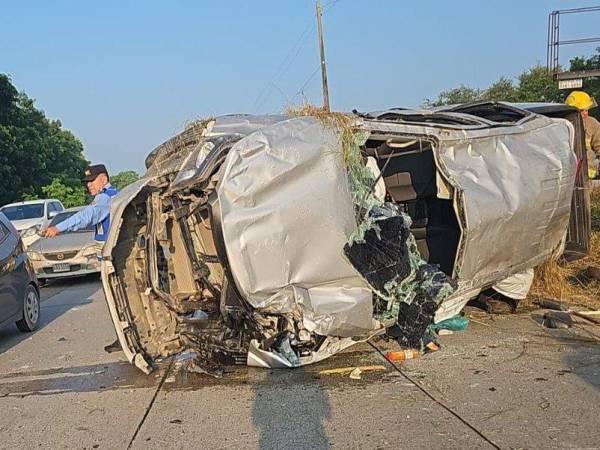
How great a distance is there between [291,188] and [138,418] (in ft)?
6.60

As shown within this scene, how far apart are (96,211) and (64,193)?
103ft

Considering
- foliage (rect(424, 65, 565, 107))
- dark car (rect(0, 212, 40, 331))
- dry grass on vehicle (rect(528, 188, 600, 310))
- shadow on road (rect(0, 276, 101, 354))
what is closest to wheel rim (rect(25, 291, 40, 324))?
dark car (rect(0, 212, 40, 331))

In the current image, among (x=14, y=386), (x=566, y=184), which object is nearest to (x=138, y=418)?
(x=14, y=386)

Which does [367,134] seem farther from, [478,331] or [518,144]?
[478,331]

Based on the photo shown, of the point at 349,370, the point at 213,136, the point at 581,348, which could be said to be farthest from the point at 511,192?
the point at 213,136

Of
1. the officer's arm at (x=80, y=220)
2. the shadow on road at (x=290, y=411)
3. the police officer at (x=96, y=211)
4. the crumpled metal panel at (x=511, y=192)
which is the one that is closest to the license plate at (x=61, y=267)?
the police officer at (x=96, y=211)

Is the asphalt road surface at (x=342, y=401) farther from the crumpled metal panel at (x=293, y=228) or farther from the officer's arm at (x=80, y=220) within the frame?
the officer's arm at (x=80, y=220)

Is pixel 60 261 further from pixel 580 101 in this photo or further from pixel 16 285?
pixel 580 101

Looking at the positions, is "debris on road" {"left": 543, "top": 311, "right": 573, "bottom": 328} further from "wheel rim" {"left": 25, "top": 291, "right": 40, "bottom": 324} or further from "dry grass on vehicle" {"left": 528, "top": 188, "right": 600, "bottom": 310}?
"wheel rim" {"left": 25, "top": 291, "right": 40, "bottom": 324}

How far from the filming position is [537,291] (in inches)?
295

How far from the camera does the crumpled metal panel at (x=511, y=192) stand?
548cm

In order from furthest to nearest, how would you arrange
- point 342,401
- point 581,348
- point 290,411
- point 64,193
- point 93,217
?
point 64,193
point 93,217
point 581,348
point 342,401
point 290,411

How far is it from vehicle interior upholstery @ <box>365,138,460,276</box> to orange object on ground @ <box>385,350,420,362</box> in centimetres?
138

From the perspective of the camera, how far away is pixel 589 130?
8.02 meters
